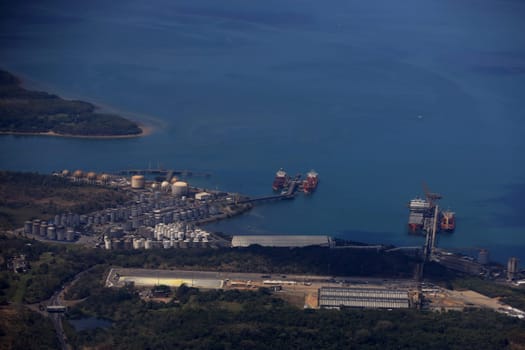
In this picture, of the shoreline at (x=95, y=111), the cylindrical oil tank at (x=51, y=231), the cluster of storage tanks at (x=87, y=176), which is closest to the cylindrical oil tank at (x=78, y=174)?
the cluster of storage tanks at (x=87, y=176)

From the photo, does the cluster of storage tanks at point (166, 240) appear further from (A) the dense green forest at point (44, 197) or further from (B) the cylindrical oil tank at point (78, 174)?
(B) the cylindrical oil tank at point (78, 174)

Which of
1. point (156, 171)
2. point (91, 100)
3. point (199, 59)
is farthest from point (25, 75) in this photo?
point (156, 171)

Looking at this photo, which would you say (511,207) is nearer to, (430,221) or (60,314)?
(430,221)

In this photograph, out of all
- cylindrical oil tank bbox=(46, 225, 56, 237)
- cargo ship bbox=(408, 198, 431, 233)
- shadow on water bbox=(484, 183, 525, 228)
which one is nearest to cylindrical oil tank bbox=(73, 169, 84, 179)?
cylindrical oil tank bbox=(46, 225, 56, 237)

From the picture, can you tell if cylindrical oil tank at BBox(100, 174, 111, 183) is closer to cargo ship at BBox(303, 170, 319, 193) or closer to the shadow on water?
cargo ship at BBox(303, 170, 319, 193)

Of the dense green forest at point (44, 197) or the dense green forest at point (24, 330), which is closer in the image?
the dense green forest at point (24, 330)

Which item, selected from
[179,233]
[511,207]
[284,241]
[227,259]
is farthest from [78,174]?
[511,207]

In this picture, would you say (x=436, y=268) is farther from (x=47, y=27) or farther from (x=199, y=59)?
(x=47, y=27)
